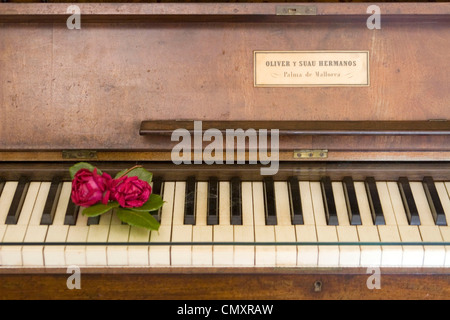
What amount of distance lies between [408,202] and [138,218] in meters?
0.88

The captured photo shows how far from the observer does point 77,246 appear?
1.72 m

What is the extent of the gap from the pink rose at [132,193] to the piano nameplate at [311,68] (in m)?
0.56

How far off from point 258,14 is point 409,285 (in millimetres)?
1024

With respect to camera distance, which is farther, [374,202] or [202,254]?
[374,202]

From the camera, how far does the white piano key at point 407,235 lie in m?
1.72

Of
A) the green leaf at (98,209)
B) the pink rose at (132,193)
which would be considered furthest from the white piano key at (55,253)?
the pink rose at (132,193)

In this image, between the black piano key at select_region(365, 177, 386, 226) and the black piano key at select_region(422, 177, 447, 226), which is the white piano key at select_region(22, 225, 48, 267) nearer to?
the black piano key at select_region(365, 177, 386, 226)

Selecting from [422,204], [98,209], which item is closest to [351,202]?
[422,204]

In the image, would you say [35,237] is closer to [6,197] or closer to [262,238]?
[6,197]

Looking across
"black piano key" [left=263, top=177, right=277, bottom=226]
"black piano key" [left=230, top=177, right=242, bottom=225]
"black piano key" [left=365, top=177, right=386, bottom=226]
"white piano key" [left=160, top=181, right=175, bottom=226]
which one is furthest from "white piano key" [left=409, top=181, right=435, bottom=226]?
"white piano key" [left=160, top=181, right=175, bottom=226]

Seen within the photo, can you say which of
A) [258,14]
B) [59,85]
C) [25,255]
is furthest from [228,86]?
[25,255]

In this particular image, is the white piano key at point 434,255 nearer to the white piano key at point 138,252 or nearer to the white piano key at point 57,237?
the white piano key at point 138,252

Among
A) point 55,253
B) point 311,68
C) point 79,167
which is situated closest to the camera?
point 55,253

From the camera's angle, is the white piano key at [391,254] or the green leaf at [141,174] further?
the green leaf at [141,174]
